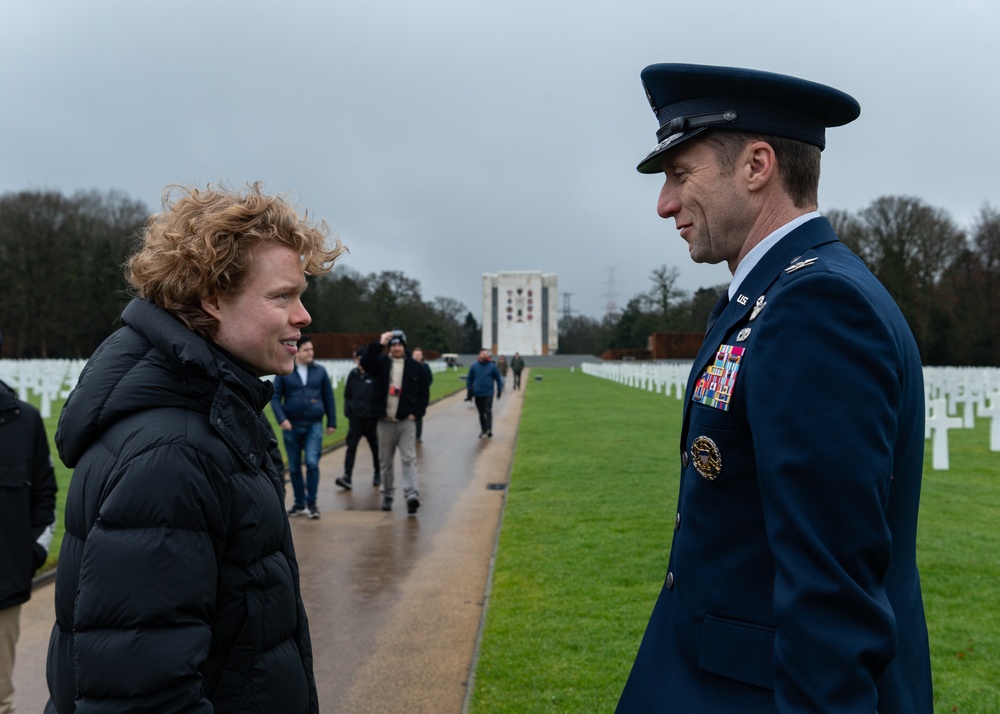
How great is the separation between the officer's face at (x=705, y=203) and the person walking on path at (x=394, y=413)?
308 inches

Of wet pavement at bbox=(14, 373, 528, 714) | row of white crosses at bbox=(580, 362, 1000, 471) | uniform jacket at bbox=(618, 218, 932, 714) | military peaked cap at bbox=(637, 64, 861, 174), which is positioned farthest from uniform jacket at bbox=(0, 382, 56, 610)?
row of white crosses at bbox=(580, 362, 1000, 471)

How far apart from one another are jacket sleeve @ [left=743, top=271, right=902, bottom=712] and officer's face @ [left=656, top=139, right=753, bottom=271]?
0.38 meters

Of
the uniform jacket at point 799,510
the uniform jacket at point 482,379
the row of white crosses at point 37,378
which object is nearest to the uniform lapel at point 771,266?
the uniform jacket at point 799,510

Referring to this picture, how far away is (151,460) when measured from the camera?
5.38 ft

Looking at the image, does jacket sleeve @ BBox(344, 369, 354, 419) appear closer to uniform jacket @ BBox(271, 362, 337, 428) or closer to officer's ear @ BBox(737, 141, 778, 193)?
uniform jacket @ BBox(271, 362, 337, 428)

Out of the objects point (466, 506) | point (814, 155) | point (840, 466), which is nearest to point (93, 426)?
point (840, 466)

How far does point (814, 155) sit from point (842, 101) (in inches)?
A: 5.0

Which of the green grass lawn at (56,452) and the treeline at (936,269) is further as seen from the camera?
the treeline at (936,269)

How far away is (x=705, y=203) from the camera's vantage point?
181 cm

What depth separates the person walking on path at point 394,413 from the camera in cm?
961

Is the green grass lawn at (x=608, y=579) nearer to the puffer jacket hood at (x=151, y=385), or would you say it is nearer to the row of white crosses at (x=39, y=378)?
the puffer jacket hood at (x=151, y=385)

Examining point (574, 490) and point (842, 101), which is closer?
point (842, 101)

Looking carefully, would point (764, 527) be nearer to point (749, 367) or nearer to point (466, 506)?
point (749, 367)

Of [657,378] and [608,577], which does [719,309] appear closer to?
[608,577]
